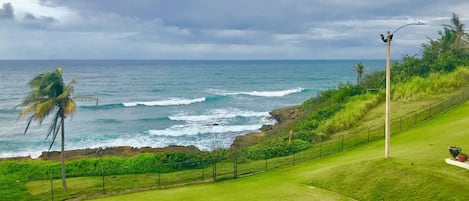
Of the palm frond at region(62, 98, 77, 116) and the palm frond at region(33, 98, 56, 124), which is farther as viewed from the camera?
the palm frond at region(62, 98, 77, 116)

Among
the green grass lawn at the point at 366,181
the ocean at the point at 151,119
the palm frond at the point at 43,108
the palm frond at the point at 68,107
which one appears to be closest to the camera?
the green grass lawn at the point at 366,181

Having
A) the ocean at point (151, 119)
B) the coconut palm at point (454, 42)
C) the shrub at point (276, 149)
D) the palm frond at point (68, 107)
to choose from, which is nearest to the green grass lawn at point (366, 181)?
the shrub at point (276, 149)

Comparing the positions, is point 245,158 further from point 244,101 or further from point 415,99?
point 244,101

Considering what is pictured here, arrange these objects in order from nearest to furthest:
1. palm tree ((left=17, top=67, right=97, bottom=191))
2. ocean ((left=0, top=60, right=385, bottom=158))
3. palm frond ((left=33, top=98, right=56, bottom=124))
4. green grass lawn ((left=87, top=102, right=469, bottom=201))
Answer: green grass lawn ((left=87, top=102, right=469, bottom=201)), palm frond ((left=33, top=98, right=56, bottom=124)), palm tree ((left=17, top=67, right=97, bottom=191)), ocean ((left=0, top=60, right=385, bottom=158))

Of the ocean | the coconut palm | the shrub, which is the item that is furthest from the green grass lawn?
the coconut palm

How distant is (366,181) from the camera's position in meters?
23.0

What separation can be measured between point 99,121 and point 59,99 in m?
44.1

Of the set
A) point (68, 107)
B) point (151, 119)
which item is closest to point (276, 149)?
point (68, 107)

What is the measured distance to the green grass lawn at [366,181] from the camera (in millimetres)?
21328

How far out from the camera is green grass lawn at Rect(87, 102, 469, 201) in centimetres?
2133

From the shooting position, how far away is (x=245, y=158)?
35.2m

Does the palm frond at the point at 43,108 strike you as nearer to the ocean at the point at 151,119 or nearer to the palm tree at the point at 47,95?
the palm tree at the point at 47,95

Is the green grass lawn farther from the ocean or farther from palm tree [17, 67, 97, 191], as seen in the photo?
the ocean

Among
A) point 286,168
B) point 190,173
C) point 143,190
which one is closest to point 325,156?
point 286,168
